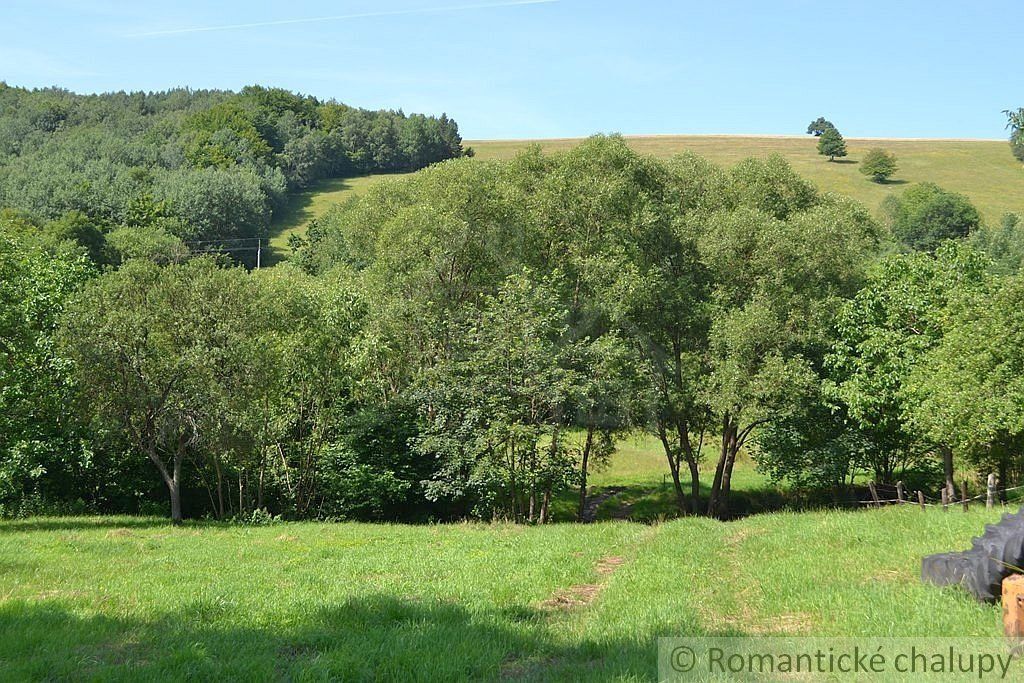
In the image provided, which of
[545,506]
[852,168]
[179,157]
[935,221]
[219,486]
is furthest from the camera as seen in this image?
[852,168]

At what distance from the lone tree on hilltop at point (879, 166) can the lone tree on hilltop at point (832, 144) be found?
36.8 feet

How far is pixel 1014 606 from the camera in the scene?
8.83m

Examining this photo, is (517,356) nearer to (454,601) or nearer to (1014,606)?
(454,601)

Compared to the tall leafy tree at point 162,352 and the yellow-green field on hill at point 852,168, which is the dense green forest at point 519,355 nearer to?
the tall leafy tree at point 162,352

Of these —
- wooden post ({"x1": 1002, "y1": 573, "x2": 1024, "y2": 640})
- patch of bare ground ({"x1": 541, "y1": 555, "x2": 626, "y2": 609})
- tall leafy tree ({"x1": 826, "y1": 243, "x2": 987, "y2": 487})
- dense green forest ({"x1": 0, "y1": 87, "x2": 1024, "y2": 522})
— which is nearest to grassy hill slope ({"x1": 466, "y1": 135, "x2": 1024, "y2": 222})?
dense green forest ({"x1": 0, "y1": 87, "x2": 1024, "y2": 522})

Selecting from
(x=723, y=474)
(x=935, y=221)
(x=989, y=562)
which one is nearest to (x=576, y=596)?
(x=989, y=562)

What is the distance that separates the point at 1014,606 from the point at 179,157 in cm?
15593

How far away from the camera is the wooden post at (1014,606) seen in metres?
8.73

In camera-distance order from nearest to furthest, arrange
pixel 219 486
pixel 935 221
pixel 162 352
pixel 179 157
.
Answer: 1. pixel 162 352
2. pixel 219 486
3. pixel 935 221
4. pixel 179 157

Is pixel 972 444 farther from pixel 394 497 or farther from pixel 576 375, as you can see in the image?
pixel 394 497

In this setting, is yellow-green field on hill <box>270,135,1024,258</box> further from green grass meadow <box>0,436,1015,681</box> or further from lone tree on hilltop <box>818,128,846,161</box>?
green grass meadow <box>0,436,1015,681</box>

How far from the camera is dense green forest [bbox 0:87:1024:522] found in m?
26.6

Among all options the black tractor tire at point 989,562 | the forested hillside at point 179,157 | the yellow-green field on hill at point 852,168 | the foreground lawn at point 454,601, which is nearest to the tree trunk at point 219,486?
the foreground lawn at point 454,601

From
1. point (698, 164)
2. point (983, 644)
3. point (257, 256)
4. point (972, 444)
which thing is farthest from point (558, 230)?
point (257, 256)
